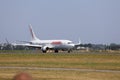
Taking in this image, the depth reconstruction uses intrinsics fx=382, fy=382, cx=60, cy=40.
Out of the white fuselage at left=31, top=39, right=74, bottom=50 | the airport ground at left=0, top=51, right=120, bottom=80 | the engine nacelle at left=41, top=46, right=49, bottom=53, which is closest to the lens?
the airport ground at left=0, top=51, right=120, bottom=80

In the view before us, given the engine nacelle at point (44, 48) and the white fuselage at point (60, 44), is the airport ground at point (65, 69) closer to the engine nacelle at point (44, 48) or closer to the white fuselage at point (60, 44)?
the engine nacelle at point (44, 48)

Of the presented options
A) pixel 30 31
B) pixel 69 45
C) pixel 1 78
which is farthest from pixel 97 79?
pixel 30 31

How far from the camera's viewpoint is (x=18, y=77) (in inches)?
109

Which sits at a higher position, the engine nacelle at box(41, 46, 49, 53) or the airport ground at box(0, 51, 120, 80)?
the engine nacelle at box(41, 46, 49, 53)

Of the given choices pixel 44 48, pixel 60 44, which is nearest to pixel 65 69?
pixel 44 48

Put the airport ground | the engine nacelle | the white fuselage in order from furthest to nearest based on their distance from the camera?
the white fuselage < the engine nacelle < the airport ground

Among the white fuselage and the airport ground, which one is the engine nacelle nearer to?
the white fuselage

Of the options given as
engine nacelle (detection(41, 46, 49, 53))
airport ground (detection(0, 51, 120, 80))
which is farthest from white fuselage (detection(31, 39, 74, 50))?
airport ground (detection(0, 51, 120, 80))

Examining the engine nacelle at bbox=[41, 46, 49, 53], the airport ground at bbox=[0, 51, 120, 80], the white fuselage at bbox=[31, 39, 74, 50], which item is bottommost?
the airport ground at bbox=[0, 51, 120, 80]

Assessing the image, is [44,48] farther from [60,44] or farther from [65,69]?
[65,69]

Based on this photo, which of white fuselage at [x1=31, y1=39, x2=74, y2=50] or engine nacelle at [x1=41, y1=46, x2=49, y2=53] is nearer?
engine nacelle at [x1=41, y1=46, x2=49, y2=53]

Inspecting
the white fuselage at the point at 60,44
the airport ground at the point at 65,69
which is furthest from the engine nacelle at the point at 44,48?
the airport ground at the point at 65,69

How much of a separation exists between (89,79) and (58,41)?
85.5m

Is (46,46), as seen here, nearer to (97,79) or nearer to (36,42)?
(36,42)
